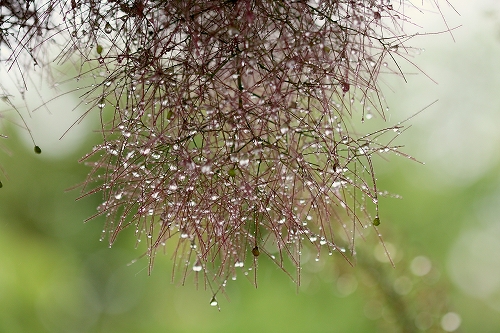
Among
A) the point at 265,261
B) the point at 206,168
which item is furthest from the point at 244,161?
the point at 265,261

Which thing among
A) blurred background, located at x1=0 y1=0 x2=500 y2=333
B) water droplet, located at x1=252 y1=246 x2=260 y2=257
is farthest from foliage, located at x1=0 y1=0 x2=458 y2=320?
blurred background, located at x1=0 y1=0 x2=500 y2=333

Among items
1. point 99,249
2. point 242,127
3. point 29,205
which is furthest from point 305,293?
point 242,127

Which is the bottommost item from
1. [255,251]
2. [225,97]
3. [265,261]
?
[255,251]

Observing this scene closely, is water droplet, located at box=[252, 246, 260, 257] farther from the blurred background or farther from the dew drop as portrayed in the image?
the blurred background

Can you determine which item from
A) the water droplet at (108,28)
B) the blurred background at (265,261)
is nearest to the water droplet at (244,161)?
the water droplet at (108,28)

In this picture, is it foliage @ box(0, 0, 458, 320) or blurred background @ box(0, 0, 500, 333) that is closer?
foliage @ box(0, 0, 458, 320)

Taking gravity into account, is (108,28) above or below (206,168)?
above

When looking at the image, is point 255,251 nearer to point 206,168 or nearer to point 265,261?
point 206,168

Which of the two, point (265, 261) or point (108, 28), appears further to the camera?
point (265, 261)

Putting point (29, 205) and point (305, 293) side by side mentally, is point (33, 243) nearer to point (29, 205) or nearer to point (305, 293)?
point (29, 205)
